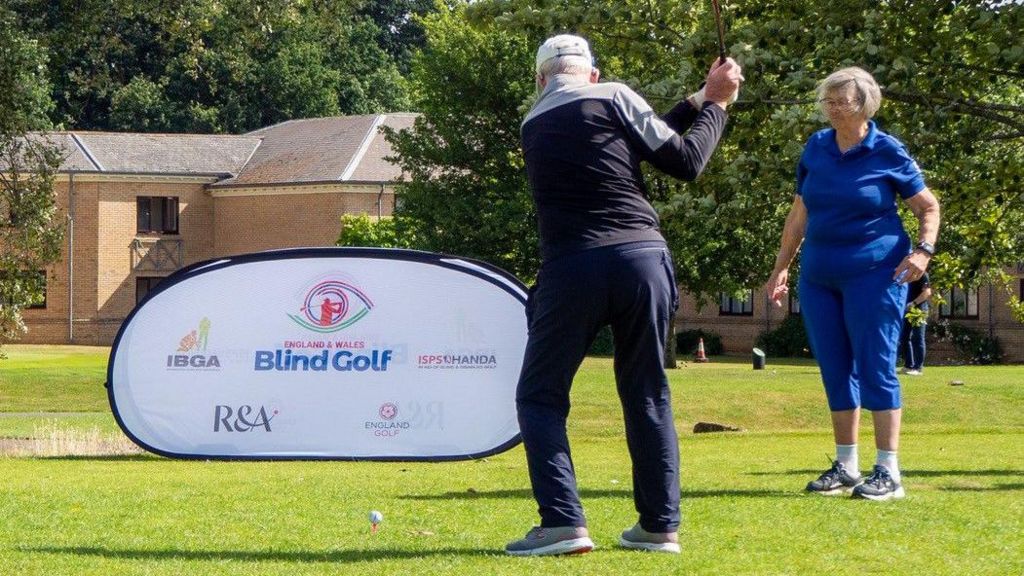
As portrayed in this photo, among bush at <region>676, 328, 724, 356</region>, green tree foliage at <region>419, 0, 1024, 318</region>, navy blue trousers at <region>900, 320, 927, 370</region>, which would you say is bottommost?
bush at <region>676, 328, 724, 356</region>

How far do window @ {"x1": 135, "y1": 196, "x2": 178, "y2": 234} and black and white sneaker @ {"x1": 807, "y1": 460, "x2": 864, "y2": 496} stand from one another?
59391mm

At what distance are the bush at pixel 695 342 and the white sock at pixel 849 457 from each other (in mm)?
52273

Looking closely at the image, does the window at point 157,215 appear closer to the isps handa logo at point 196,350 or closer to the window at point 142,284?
the window at point 142,284

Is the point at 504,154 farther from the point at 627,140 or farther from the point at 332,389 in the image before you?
the point at 627,140

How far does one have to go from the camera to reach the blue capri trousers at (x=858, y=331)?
7008 millimetres

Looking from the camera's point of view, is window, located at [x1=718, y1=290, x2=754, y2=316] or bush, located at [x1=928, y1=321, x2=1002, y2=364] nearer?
bush, located at [x1=928, y1=321, x2=1002, y2=364]

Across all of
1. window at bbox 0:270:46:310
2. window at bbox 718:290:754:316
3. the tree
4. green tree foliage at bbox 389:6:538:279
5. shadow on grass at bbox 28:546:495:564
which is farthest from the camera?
window at bbox 718:290:754:316

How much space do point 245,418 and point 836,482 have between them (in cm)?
603

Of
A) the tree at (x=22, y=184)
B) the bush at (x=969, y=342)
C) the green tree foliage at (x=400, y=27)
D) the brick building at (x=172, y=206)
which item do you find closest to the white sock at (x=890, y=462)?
the tree at (x=22, y=184)

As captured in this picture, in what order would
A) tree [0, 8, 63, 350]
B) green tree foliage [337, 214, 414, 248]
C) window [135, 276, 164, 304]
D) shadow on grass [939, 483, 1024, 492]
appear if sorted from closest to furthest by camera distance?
shadow on grass [939, 483, 1024, 492]
tree [0, 8, 63, 350]
green tree foliage [337, 214, 414, 248]
window [135, 276, 164, 304]

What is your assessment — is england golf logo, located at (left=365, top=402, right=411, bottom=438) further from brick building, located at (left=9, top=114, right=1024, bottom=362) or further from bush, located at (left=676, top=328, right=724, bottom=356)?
brick building, located at (left=9, top=114, right=1024, bottom=362)

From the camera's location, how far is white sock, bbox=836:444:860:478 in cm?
726

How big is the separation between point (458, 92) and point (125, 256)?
22.8 meters

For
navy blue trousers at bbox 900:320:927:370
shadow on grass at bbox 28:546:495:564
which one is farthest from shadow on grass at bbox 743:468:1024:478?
navy blue trousers at bbox 900:320:927:370
